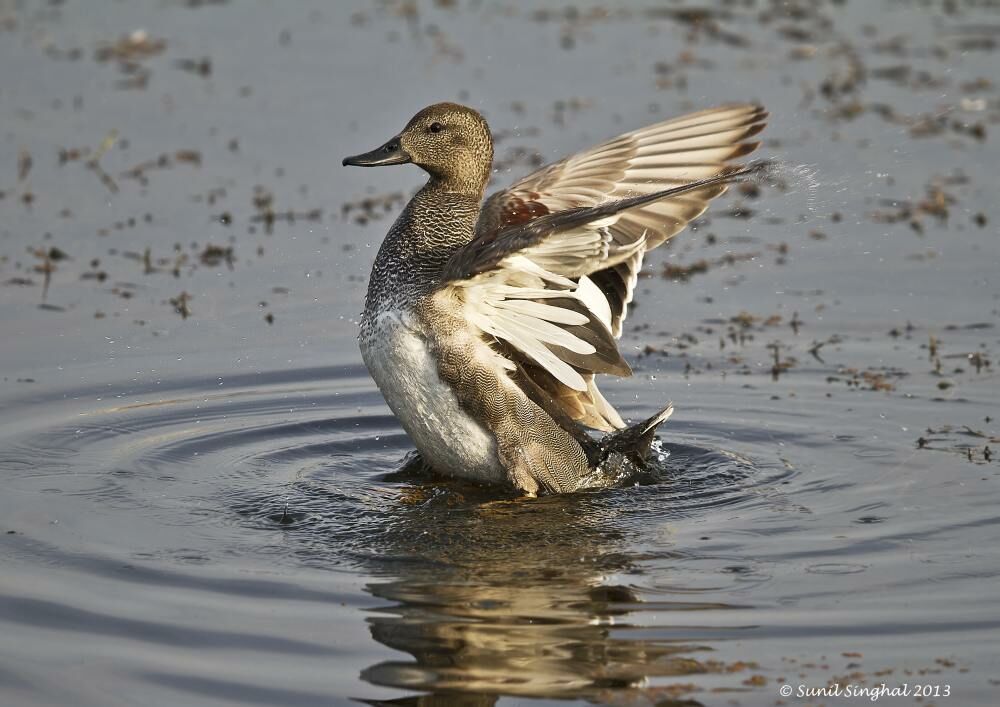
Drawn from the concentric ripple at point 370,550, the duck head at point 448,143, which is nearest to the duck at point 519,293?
the duck head at point 448,143

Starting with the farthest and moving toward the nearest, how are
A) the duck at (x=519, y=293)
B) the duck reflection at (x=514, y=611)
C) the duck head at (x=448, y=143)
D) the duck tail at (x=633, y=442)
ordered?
the duck head at (x=448, y=143) → the duck tail at (x=633, y=442) → the duck at (x=519, y=293) → the duck reflection at (x=514, y=611)

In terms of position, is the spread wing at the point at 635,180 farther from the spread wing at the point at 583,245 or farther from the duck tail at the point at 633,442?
the duck tail at the point at 633,442

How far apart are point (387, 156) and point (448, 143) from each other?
269 mm

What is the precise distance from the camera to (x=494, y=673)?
4215 millimetres

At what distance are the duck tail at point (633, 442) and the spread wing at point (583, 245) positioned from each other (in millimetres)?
79

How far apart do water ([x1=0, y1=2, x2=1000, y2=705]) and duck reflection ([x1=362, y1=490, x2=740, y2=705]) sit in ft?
0.05

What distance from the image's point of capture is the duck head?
6.20 m

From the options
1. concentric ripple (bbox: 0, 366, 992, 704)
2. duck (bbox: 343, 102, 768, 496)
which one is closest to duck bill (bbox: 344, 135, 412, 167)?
duck (bbox: 343, 102, 768, 496)

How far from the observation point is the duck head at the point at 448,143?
6.20 metres

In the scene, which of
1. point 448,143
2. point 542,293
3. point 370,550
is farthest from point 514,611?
point 448,143

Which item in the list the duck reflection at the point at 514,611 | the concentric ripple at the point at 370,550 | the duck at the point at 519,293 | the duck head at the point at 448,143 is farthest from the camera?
the duck head at the point at 448,143

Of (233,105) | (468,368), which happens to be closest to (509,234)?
(468,368)

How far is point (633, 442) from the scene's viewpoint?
241 inches

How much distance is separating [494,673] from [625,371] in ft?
5.70
